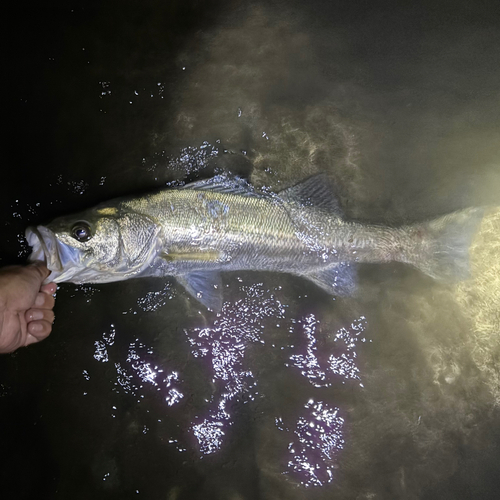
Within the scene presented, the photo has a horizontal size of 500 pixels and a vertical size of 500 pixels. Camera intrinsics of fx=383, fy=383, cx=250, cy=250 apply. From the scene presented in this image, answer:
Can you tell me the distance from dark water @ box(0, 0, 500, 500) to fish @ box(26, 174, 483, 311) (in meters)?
0.20

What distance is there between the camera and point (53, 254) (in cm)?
255

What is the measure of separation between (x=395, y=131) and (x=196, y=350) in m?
2.47

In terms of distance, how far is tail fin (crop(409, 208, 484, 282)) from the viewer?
9.80ft

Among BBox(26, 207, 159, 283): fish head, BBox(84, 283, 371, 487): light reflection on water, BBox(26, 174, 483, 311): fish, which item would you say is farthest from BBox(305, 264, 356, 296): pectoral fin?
BBox(26, 207, 159, 283): fish head

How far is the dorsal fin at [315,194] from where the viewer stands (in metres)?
2.94

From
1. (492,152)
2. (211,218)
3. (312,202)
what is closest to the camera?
(211,218)

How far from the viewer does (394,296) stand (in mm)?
3129

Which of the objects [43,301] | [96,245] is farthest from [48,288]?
[96,245]

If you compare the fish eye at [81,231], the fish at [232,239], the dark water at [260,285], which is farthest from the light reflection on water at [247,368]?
the fish eye at [81,231]

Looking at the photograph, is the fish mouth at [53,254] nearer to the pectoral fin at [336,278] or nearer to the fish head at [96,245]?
the fish head at [96,245]

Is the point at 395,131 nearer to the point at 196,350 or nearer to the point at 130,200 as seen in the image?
the point at 130,200

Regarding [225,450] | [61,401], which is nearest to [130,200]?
[61,401]

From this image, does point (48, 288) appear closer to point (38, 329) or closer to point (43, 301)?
point (43, 301)

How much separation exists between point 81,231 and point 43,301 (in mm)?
581
